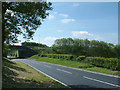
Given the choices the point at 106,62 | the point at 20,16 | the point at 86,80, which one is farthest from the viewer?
the point at 106,62

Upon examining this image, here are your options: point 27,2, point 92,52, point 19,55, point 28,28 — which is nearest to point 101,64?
point 92,52

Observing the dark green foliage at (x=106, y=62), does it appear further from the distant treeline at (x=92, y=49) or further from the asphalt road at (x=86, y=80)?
the distant treeline at (x=92, y=49)

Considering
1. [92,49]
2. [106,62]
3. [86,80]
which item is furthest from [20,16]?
[92,49]

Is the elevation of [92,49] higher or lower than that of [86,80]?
higher

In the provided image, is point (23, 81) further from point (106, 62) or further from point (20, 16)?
point (106, 62)

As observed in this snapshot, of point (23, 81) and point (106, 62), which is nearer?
point (23, 81)

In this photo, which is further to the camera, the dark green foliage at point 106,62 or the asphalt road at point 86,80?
the dark green foliage at point 106,62

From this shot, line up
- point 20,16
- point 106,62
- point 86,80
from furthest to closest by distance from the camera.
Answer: point 106,62
point 86,80
point 20,16

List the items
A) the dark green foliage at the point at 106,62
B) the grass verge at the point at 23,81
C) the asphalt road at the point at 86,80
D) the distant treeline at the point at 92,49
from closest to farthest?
the grass verge at the point at 23,81, the asphalt road at the point at 86,80, the dark green foliage at the point at 106,62, the distant treeline at the point at 92,49

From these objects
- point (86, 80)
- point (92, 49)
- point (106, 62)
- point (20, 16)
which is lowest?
point (86, 80)

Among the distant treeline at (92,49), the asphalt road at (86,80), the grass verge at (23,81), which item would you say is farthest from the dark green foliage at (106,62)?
the grass verge at (23,81)

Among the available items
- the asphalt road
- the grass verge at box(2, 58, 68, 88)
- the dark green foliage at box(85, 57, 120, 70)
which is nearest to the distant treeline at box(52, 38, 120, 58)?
the dark green foliage at box(85, 57, 120, 70)

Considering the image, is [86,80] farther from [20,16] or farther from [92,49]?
[92,49]

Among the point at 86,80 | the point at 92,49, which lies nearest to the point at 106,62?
the point at 86,80
